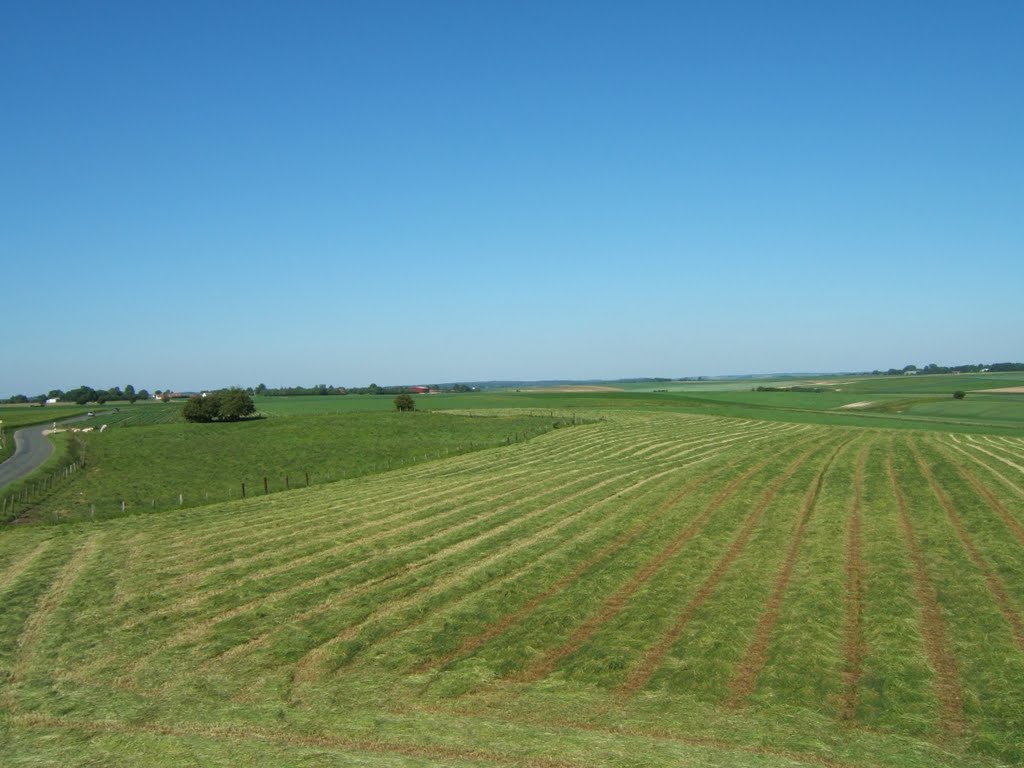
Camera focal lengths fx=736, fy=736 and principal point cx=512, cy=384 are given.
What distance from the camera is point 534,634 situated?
1575cm

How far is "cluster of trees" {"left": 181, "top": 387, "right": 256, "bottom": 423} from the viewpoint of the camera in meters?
102

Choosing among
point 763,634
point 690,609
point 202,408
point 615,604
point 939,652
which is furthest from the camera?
point 202,408

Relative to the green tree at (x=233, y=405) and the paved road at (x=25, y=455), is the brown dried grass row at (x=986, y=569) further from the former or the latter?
the green tree at (x=233, y=405)

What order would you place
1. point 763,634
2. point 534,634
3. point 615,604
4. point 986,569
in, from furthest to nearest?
point 986,569 < point 615,604 < point 534,634 < point 763,634

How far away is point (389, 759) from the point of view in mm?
10500

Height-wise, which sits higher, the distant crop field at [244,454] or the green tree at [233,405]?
the green tree at [233,405]

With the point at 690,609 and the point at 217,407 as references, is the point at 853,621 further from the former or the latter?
the point at 217,407

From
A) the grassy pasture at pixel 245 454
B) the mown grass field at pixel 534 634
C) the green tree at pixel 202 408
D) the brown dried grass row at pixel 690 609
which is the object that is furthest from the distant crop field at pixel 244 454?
the brown dried grass row at pixel 690 609

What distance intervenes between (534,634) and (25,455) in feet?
227

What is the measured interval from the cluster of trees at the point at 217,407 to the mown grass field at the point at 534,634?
7424 centimetres

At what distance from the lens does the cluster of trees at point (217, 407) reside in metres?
102

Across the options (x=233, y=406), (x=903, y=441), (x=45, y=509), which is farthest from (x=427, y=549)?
(x=233, y=406)

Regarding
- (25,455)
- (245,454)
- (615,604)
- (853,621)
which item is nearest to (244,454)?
(245,454)

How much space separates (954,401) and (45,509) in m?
114
